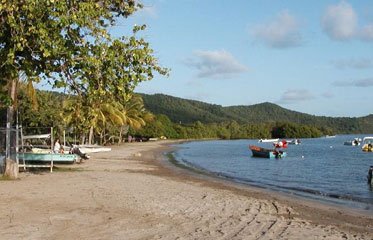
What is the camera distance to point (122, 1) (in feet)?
50.2

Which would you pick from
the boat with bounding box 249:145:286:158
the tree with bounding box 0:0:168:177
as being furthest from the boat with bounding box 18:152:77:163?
the boat with bounding box 249:145:286:158

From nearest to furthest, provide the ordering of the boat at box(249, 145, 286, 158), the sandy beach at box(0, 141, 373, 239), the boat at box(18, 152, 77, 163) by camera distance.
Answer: the sandy beach at box(0, 141, 373, 239), the boat at box(18, 152, 77, 163), the boat at box(249, 145, 286, 158)

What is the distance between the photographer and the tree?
1131 centimetres

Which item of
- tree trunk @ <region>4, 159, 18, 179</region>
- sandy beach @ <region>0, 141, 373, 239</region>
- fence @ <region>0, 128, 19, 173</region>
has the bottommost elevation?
sandy beach @ <region>0, 141, 373, 239</region>

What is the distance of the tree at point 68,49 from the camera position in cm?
1131

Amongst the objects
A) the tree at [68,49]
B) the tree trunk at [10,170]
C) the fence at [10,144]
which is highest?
the tree at [68,49]

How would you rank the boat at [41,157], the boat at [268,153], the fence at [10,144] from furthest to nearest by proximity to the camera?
the boat at [268,153], the boat at [41,157], the fence at [10,144]

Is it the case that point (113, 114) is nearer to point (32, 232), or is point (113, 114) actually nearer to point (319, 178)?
point (319, 178)

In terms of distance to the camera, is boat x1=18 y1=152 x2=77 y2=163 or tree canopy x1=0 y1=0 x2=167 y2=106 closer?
tree canopy x1=0 y1=0 x2=167 y2=106

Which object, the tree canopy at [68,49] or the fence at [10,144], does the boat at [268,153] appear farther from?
the tree canopy at [68,49]

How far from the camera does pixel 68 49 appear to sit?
1255 centimetres

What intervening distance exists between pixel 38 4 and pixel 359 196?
58.7 ft

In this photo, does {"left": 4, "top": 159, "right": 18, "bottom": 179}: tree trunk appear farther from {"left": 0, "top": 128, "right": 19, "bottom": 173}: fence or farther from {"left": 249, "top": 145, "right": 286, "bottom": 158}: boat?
{"left": 249, "top": 145, "right": 286, "bottom": 158}: boat

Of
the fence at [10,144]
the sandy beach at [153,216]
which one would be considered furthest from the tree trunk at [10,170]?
the sandy beach at [153,216]
